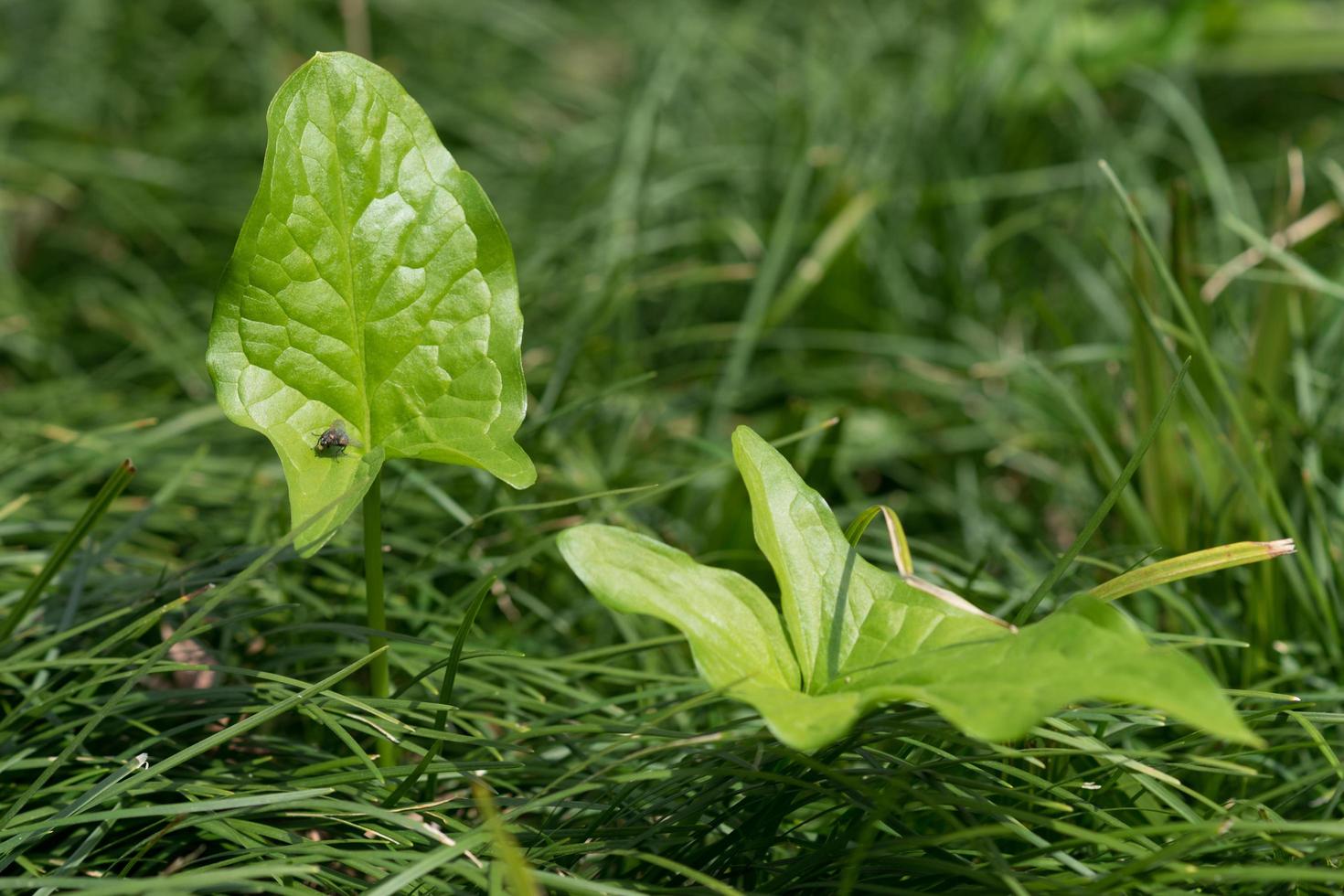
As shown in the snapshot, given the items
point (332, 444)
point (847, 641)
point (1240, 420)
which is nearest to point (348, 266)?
point (332, 444)

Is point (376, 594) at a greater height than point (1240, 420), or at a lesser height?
lesser

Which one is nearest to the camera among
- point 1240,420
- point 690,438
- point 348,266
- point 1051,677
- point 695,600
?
point 1051,677

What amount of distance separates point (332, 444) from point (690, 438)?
658mm

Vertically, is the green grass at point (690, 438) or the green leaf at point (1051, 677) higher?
the green leaf at point (1051, 677)

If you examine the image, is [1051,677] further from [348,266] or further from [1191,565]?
[348,266]

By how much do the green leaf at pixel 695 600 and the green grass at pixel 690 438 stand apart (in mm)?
51

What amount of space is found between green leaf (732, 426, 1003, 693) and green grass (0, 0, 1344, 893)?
0.10 metres

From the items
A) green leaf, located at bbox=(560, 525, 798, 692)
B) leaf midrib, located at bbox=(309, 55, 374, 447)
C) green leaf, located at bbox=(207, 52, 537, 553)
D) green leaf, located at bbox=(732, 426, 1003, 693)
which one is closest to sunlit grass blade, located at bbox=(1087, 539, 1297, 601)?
green leaf, located at bbox=(732, 426, 1003, 693)

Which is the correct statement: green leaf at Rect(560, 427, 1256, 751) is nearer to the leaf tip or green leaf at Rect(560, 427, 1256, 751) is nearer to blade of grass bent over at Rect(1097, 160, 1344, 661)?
the leaf tip

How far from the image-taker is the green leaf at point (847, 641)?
638 mm

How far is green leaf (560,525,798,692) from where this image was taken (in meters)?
0.74

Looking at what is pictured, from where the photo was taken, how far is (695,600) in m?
0.79

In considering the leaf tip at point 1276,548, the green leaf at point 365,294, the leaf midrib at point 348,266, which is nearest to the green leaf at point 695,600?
the green leaf at point 365,294

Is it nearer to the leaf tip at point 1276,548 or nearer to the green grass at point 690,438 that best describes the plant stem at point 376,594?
the green grass at point 690,438
